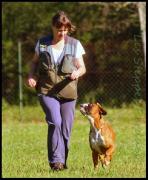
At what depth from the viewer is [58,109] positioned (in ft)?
25.9

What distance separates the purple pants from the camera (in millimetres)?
7785

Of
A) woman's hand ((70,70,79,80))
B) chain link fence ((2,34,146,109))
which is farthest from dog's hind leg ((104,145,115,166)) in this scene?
chain link fence ((2,34,146,109))

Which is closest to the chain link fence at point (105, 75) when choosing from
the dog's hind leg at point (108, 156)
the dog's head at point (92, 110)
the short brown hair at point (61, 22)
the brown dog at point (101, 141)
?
the dog's head at point (92, 110)

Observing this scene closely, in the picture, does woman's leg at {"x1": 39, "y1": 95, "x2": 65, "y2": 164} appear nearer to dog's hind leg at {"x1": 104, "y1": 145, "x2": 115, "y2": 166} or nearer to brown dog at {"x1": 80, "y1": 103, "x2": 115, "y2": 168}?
brown dog at {"x1": 80, "y1": 103, "x2": 115, "y2": 168}

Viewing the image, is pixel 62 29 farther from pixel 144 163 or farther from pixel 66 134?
pixel 144 163

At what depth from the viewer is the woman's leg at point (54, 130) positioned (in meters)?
7.77

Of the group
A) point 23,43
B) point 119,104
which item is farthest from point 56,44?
point 23,43

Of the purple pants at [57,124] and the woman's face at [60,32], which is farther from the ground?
the woman's face at [60,32]

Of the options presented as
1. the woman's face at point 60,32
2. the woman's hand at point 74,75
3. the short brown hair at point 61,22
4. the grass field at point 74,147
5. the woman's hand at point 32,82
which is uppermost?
the short brown hair at point 61,22

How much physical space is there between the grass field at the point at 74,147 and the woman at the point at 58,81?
35 centimetres

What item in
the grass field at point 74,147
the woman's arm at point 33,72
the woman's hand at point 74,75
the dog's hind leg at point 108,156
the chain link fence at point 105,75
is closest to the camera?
the grass field at point 74,147

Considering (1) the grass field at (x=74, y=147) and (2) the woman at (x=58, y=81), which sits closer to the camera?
(1) the grass field at (x=74, y=147)

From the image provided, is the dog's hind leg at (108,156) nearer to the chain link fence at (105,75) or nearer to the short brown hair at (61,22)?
the short brown hair at (61,22)

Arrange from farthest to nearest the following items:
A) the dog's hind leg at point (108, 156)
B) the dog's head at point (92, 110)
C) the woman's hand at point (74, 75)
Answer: the dog's head at point (92, 110), the dog's hind leg at point (108, 156), the woman's hand at point (74, 75)
